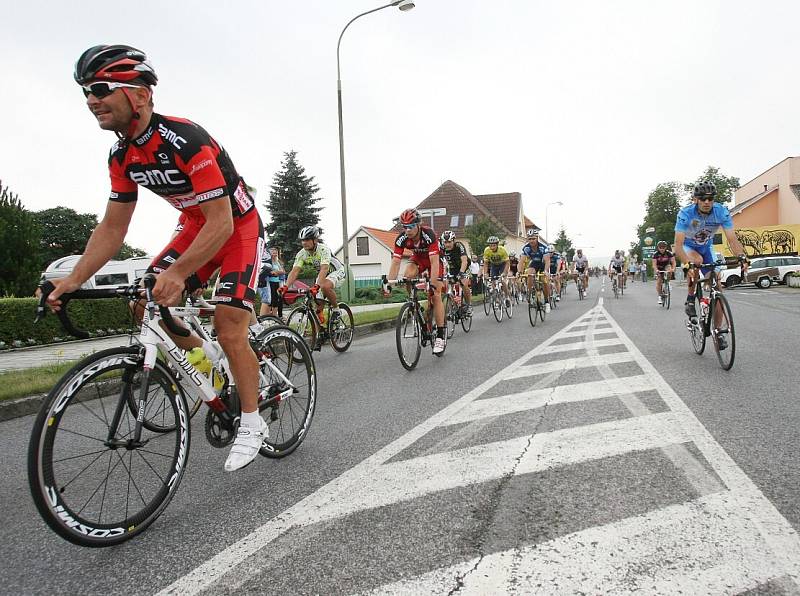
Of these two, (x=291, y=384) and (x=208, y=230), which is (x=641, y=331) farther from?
(x=208, y=230)

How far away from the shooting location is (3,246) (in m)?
18.0

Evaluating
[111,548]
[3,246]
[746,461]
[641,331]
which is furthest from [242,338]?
[3,246]

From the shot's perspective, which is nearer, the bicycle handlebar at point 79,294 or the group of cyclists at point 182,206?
the bicycle handlebar at point 79,294

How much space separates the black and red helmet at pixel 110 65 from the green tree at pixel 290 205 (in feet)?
141

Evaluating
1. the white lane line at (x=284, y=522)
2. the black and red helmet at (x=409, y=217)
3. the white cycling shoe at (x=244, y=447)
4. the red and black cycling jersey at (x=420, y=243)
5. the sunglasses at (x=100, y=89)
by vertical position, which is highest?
the sunglasses at (x=100, y=89)

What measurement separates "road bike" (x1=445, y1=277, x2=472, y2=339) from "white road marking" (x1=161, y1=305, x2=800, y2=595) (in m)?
6.69

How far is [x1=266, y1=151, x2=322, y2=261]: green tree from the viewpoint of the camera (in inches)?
1785

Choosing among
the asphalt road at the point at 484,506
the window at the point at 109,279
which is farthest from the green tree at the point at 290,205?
the asphalt road at the point at 484,506

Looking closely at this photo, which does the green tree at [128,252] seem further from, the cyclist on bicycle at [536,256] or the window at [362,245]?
the cyclist on bicycle at [536,256]

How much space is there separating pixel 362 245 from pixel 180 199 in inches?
2178

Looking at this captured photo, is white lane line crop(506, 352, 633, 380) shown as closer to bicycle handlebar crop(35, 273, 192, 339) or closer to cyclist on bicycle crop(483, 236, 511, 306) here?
bicycle handlebar crop(35, 273, 192, 339)

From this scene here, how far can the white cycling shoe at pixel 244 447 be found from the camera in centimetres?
279

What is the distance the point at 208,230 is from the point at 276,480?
139 cm

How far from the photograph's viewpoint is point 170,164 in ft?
8.96
